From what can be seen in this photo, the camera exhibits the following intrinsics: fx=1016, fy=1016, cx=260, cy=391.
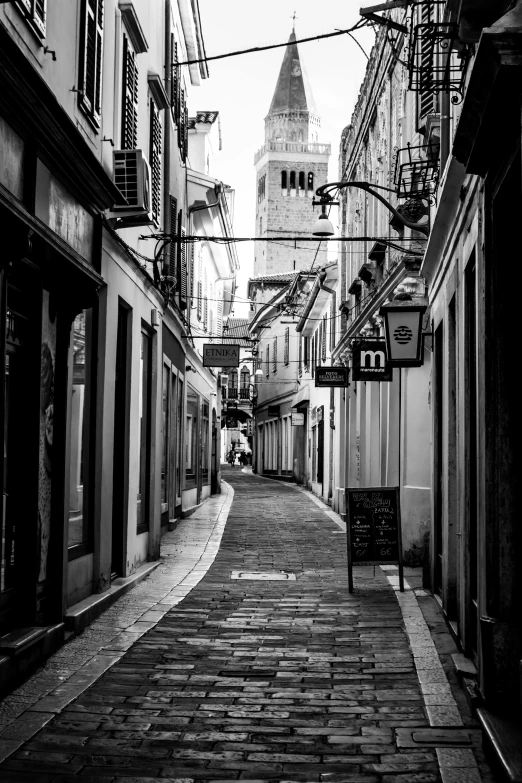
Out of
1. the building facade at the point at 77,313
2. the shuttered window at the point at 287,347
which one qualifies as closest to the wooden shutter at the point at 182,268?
the building facade at the point at 77,313

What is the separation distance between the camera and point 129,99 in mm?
11492

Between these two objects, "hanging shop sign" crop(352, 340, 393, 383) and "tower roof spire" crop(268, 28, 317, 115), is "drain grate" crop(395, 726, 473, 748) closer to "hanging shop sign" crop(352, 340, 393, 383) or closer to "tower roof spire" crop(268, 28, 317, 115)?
"hanging shop sign" crop(352, 340, 393, 383)

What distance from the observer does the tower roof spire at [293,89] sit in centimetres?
10606

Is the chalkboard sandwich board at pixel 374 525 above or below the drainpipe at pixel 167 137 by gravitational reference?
below

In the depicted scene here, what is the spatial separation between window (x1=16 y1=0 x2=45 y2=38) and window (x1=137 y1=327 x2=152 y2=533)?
6.00 m

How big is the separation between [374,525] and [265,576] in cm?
196

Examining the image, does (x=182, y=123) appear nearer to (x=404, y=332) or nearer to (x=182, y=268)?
(x=182, y=268)

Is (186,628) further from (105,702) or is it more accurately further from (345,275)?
(345,275)

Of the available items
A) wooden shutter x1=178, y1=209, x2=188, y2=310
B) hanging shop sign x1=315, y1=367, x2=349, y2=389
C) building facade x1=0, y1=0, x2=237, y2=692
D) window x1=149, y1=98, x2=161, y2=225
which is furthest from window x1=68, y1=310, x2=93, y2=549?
hanging shop sign x1=315, y1=367, x2=349, y2=389

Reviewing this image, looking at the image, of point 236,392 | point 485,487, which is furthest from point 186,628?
point 236,392

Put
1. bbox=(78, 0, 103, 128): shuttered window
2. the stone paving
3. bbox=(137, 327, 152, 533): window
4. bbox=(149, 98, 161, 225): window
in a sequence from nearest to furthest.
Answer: the stone paving
bbox=(78, 0, 103, 128): shuttered window
bbox=(137, 327, 152, 533): window
bbox=(149, 98, 161, 225): window

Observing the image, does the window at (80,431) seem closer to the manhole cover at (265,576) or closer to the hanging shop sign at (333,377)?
the manhole cover at (265,576)

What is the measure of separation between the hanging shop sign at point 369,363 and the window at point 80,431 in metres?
6.40

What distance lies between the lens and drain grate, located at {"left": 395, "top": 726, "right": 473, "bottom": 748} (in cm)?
552
